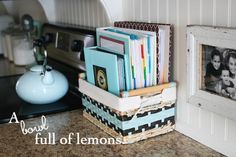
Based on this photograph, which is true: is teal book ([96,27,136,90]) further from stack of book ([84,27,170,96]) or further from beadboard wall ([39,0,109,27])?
beadboard wall ([39,0,109,27])

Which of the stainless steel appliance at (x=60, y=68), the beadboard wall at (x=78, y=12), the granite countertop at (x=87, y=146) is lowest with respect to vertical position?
the granite countertop at (x=87, y=146)

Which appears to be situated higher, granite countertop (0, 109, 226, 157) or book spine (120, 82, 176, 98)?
book spine (120, 82, 176, 98)

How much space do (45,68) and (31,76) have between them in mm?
60

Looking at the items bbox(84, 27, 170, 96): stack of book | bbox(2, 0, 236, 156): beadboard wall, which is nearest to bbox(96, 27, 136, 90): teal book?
bbox(84, 27, 170, 96): stack of book

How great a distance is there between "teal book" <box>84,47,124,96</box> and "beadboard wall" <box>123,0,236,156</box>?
0.62 feet

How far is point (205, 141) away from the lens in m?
0.97

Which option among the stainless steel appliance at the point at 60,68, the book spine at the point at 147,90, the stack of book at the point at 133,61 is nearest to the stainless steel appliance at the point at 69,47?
the stainless steel appliance at the point at 60,68

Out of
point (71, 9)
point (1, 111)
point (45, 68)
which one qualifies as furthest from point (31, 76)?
point (71, 9)

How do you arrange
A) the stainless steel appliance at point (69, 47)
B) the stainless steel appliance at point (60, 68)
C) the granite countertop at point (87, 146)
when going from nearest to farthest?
the granite countertop at point (87, 146), the stainless steel appliance at point (60, 68), the stainless steel appliance at point (69, 47)

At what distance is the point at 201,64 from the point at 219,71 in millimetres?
69

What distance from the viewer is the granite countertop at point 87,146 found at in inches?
36.9

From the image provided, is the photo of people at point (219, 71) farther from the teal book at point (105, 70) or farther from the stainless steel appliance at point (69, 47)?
the stainless steel appliance at point (69, 47)

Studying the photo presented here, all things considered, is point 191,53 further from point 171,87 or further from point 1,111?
point 1,111

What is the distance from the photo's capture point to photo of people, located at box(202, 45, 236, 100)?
838mm
